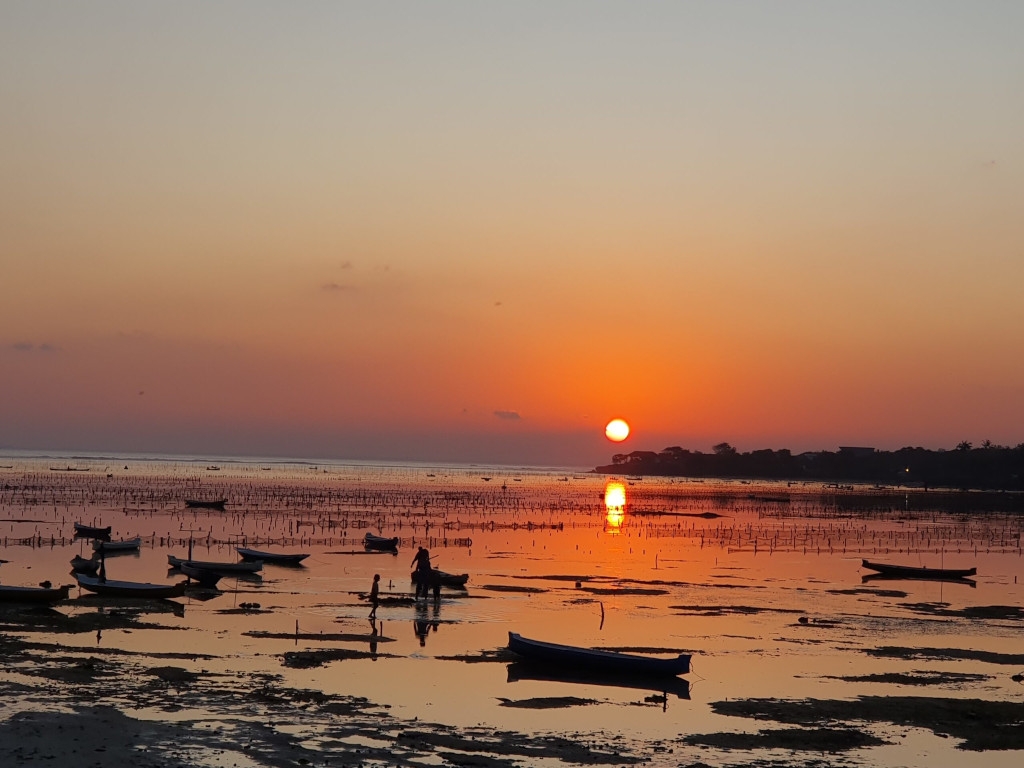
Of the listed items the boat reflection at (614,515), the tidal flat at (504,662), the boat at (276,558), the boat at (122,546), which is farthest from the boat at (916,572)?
the boat at (122,546)

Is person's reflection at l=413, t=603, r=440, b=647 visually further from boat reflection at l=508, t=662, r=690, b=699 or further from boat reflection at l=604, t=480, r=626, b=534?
boat reflection at l=604, t=480, r=626, b=534

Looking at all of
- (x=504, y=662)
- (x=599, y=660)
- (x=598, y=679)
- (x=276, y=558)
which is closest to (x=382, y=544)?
(x=276, y=558)

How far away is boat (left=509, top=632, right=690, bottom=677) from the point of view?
2734 centimetres

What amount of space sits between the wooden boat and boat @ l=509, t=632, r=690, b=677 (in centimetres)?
1935

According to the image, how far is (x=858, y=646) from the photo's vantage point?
110ft

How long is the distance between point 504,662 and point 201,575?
19538mm

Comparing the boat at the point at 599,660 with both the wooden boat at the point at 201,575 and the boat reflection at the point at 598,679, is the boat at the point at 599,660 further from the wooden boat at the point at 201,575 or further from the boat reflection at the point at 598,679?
the wooden boat at the point at 201,575

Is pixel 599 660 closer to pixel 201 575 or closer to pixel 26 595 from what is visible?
pixel 26 595

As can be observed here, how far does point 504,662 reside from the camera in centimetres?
2925

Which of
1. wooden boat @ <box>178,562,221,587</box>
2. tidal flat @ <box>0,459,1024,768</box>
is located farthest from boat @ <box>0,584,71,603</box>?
wooden boat @ <box>178,562,221,587</box>

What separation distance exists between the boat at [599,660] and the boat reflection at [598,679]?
4.7 inches

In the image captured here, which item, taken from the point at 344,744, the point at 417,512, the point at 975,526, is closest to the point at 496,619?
the point at 344,744

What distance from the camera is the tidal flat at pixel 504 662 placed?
20219 mm

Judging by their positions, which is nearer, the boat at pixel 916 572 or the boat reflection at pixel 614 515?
the boat at pixel 916 572
